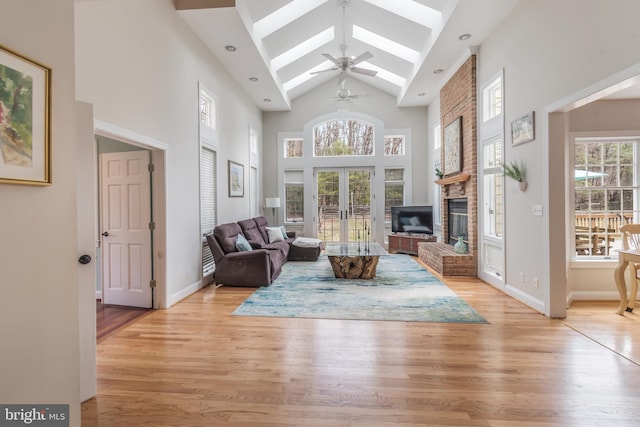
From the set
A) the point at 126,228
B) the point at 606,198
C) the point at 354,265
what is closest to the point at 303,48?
the point at 354,265

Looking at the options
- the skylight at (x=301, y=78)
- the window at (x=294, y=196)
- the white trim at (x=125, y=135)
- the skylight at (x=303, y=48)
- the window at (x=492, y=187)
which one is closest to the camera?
the white trim at (x=125, y=135)

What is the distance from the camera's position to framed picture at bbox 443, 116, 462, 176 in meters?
5.91

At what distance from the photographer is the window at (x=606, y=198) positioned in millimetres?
4137

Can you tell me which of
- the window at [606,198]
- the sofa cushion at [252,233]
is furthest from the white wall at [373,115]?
the window at [606,198]

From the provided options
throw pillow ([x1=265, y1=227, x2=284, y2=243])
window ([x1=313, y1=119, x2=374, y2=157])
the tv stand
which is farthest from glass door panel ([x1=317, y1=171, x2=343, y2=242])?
throw pillow ([x1=265, y1=227, x2=284, y2=243])

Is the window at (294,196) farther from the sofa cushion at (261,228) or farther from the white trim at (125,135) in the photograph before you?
the white trim at (125,135)

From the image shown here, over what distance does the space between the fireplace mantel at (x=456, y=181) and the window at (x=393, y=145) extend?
2.03 metres

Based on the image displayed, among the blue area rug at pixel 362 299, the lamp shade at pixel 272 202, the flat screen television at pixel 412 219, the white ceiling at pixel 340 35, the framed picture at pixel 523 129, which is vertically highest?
the white ceiling at pixel 340 35

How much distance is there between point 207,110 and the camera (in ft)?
17.5

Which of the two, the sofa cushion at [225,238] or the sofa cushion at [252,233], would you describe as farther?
the sofa cushion at [252,233]

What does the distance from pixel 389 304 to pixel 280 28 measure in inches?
183

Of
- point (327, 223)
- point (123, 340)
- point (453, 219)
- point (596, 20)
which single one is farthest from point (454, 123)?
point (123, 340)

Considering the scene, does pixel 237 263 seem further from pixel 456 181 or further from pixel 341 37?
pixel 341 37

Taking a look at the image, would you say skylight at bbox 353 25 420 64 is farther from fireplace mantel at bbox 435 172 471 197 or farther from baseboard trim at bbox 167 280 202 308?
baseboard trim at bbox 167 280 202 308
